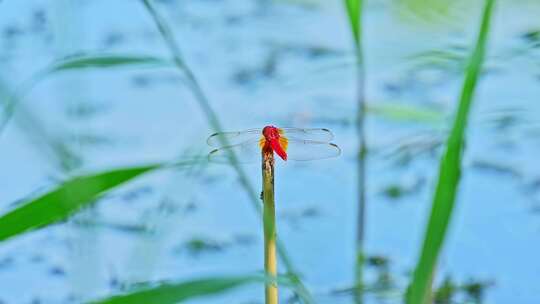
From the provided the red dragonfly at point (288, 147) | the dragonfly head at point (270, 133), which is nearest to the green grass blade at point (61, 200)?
the dragonfly head at point (270, 133)

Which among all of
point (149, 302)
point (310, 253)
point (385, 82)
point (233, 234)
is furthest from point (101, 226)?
point (149, 302)

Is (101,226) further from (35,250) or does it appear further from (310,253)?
(310,253)

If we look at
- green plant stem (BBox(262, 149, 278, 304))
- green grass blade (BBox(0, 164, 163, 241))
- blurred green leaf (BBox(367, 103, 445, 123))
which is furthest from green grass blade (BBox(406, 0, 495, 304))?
blurred green leaf (BBox(367, 103, 445, 123))

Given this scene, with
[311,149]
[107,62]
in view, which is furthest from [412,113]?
[107,62]

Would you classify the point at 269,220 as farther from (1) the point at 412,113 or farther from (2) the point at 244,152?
(1) the point at 412,113

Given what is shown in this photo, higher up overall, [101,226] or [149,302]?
[101,226]
